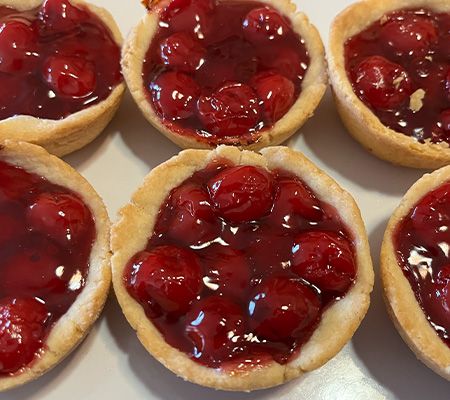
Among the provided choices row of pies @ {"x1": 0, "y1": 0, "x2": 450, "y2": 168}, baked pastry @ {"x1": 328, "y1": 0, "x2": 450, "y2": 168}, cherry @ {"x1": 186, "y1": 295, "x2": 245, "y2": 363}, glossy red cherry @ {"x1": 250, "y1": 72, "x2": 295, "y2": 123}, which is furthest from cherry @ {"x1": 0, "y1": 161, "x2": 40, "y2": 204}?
baked pastry @ {"x1": 328, "y1": 0, "x2": 450, "y2": 168}

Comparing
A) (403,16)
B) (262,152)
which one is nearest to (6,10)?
(262,152)

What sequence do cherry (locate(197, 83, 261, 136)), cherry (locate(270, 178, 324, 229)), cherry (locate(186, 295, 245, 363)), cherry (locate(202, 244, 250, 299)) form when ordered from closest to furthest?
cherry (locate(186, 295, 245, 363)) < cherry (locate(202, 244, 250, 299)) < cherry (locate(270, 178, 324, 229)) < cherry (locate(197, 83, 261, 136))

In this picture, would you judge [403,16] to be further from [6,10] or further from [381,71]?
[6,10]

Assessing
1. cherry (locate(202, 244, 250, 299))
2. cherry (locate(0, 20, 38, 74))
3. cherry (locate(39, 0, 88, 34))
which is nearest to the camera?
cherry (locate(202, 244, 250, 299))

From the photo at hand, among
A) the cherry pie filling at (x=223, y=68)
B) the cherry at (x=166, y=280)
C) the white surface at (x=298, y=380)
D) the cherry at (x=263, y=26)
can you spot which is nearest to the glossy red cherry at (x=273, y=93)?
the cherry pie filling at (x=223, y=68)

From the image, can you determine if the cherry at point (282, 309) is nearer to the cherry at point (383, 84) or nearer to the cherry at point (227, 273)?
the cherry at point (227, 273)

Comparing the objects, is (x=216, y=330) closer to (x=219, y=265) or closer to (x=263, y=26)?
(x=219, y=265)

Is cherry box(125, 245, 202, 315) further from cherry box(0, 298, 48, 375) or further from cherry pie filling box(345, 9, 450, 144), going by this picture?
cherry pie filling box(345, 9, 450, 144)
